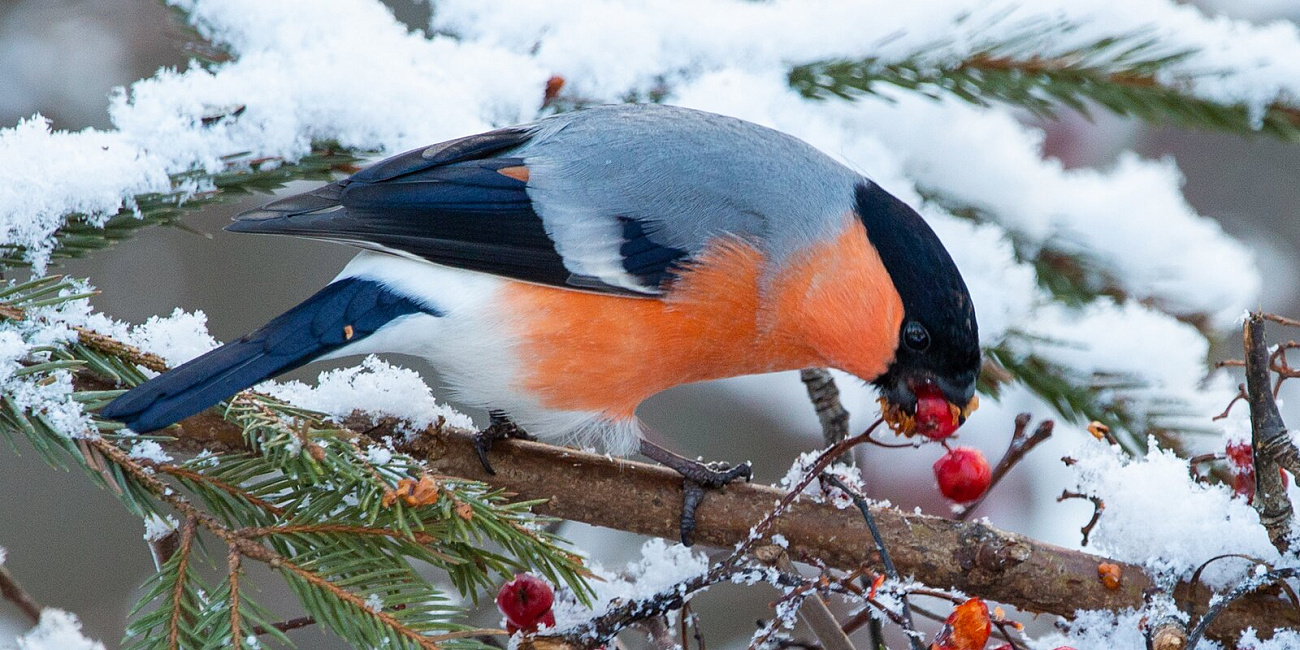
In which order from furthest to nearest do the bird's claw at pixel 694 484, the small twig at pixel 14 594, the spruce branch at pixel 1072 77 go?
the spruce branch at pixel 1072 77
the bird's claw at pixel 694 484
the small twig at pixel 14 594

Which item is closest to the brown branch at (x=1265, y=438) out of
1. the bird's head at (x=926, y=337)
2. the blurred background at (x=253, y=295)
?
the bird's head at (x=926, y=337)

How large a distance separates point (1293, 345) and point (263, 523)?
57.9 inches

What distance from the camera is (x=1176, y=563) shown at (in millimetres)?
1752

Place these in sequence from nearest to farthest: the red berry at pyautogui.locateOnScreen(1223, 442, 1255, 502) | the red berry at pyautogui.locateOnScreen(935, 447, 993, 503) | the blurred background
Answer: the red berry at pyautogui.locateOnScreen(1223, 442, 1255, 502) < the red berry at pyautogui.locateOnScreen(935, 447, 993, 503) < the blurred background

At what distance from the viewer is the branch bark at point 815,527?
1777 mm

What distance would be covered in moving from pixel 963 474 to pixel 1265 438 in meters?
0.61

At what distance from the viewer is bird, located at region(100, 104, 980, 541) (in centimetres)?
219

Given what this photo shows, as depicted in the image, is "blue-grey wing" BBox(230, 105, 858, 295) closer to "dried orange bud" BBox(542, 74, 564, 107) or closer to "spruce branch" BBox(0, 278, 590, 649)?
"dried orange bud" BBox(542, 74, 564, 107)

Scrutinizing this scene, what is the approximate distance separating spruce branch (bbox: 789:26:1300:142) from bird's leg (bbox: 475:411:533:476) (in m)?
1.09

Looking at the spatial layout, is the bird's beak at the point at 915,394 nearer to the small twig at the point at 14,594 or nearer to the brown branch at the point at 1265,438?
the brown branch at the point at 1265,438

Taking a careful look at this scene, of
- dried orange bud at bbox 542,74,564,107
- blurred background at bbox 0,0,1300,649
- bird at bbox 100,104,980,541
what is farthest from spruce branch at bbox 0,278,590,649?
blurred background at bbox 0,0,1300,649

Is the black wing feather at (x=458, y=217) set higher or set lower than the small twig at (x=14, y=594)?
higher

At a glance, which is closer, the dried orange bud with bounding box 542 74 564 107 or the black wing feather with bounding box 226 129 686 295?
the black wing feather with bounding box 226 129 686 295

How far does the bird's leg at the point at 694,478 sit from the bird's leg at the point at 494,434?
0.96ft
